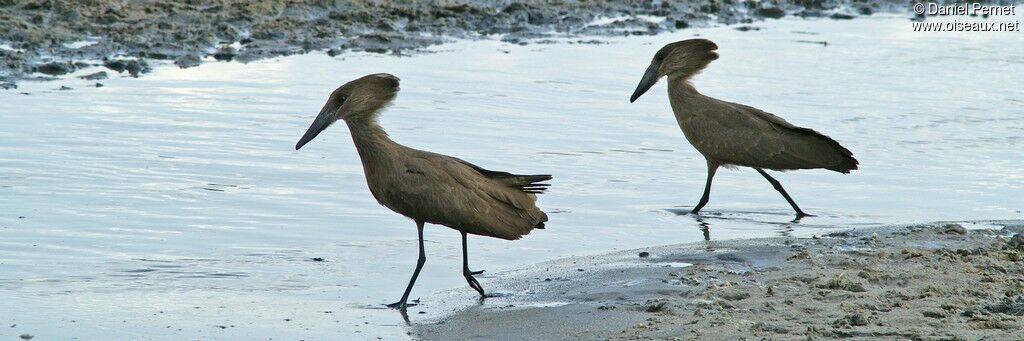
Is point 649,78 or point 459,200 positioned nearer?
point 459,200

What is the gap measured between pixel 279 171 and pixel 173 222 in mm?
1559

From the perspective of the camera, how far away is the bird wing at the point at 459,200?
23.7 feet

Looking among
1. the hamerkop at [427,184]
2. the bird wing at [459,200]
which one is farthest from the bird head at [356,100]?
the bird wing at [459,200]

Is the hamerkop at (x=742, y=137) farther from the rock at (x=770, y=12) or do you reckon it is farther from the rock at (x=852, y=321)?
the rock at (x=770, y=12)

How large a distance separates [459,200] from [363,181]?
116 inches

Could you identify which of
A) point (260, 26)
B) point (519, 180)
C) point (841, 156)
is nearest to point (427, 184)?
point (519, 180)

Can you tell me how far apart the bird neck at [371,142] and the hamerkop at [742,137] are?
301cm

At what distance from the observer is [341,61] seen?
14.8 meters

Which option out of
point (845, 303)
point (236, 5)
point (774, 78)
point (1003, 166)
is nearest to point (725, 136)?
point (1003, 166)

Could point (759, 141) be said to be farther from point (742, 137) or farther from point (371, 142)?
point (371, 142)

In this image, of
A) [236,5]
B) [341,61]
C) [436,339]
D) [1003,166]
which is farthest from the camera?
[236,5]

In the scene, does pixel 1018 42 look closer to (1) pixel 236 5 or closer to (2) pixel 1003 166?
(2) pixel 1003 166

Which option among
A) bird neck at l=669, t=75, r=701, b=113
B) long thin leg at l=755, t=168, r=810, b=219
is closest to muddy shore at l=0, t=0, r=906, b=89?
bird neck at l=669, t=75, r=701, b=113

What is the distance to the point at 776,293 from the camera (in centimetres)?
700
